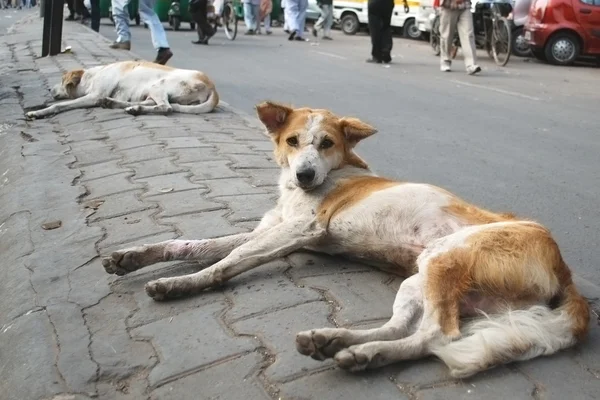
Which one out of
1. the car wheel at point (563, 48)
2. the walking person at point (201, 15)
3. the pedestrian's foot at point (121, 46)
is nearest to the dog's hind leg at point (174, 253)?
the pedestrian's foot at point (121, 46)

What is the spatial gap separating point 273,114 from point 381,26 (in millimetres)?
11971

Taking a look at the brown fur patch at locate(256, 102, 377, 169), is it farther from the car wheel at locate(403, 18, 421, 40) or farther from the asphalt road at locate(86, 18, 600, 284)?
the car wheel at locate(403, 18, 421, 40)

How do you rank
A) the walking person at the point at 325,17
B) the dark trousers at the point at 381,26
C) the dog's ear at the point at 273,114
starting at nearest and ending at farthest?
the dog's ear at the point at 273,114 → the dark trousers at the point at 381,26 → the walking person at the point at 325,17

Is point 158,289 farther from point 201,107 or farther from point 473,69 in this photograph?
point 473,69

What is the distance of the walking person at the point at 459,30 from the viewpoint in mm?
14008

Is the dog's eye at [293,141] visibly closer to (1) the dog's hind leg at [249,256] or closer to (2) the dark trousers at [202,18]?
(1) the dog's hind leg at [249,256]

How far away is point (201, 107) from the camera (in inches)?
314

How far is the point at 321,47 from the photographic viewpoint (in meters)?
19.4

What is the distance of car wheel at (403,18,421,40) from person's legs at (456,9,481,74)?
8.83m

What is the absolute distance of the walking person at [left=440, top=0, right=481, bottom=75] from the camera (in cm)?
1401

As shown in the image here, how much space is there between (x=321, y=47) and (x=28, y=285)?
53.9 ft

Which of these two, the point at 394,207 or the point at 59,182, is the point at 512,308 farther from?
the point at 59,182

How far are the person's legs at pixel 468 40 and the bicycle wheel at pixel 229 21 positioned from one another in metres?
7.87

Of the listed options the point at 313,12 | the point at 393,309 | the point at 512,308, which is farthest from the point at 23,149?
the point at 313,12
